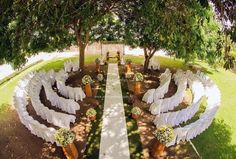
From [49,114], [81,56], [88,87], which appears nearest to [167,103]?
[88,87]

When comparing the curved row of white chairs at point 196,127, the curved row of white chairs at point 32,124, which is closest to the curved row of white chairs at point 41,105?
the curved row of white chairs at point 32,124

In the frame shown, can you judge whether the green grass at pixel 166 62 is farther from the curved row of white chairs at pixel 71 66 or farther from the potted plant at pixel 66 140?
the potted plant at pixel 66 140

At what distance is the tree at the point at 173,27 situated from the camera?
26.6 feet

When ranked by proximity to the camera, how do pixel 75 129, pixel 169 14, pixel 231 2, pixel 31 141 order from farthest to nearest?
1. pixel 75 129
2. pixel 31 141
3. pixel 169 14
4. pixel 231 2

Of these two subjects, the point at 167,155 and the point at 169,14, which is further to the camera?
the point at 167,155

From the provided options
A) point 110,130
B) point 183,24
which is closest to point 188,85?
point 110,130

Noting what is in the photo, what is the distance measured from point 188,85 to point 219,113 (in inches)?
128

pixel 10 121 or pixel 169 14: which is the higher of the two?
pixel 169 14

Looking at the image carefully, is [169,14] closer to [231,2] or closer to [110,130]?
[231,2]

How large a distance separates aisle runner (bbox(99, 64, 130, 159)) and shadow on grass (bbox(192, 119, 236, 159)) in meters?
2.93

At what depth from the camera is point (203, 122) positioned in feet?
37.7

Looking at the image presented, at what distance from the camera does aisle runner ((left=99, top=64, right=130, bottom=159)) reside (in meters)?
10.6

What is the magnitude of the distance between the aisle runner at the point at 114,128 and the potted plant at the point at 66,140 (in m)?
1.12

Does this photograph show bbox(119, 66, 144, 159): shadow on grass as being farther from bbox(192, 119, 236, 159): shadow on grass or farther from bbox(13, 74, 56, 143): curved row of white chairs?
bbox(13, 74, 56, 143): curved row of white chairs
